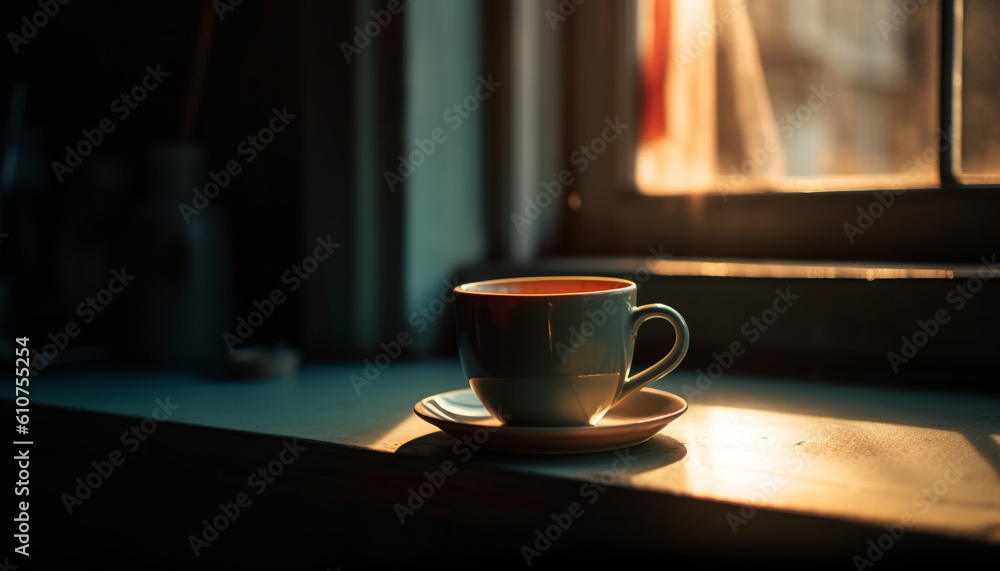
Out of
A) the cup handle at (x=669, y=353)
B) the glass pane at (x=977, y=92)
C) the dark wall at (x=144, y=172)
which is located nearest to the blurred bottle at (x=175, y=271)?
the dark wall at (x=144, y=172)

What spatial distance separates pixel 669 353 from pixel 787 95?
0.57 m

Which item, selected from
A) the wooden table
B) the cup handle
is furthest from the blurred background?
the cup handle

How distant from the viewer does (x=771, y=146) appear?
104 centimetres

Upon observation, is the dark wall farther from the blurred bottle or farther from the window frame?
the window frame

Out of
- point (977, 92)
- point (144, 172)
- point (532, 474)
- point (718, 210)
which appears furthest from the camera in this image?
point (144, 172)

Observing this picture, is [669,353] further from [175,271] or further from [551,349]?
[175,271]

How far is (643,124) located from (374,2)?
1.21 feet

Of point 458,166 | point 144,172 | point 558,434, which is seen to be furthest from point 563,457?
point 144,172

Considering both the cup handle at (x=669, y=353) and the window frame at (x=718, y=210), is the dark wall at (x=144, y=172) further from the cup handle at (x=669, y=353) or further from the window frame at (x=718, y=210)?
the cup handle at (x=669, y=353)

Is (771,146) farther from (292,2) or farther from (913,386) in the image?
(292,2)

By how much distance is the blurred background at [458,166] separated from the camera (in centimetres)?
90

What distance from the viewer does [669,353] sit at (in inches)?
23.2

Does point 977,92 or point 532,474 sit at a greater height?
point 977,92

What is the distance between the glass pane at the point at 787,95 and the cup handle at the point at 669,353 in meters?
0.46
